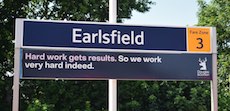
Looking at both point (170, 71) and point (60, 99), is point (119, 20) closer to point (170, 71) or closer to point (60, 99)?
point (60, 99)

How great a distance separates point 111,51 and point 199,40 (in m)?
1.41

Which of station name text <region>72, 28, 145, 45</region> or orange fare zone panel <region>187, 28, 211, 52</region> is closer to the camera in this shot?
station name text <region>72, 28, 145, 45</region>

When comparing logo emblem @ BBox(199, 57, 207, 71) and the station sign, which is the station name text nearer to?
the station sign

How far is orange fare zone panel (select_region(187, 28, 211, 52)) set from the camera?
244 inches

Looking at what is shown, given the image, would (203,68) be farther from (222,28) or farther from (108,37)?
(222,28)

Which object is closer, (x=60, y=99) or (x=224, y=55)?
(x=60, y=99)

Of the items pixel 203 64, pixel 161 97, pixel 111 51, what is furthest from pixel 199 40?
pixel 161 97

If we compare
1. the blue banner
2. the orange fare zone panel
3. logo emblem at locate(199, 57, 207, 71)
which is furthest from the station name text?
logo emblem at locate(199, 57, 207, 71)

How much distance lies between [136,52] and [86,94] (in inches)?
324

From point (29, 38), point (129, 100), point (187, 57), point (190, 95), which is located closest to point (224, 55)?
point (190, 95)

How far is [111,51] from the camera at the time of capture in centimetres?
593

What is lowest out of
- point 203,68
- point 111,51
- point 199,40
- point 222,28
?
point 203,68

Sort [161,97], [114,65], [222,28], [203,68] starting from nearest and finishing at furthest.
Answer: [114,65]
[203,68]
[161,97]
[222,28]

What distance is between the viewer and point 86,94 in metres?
14.0
